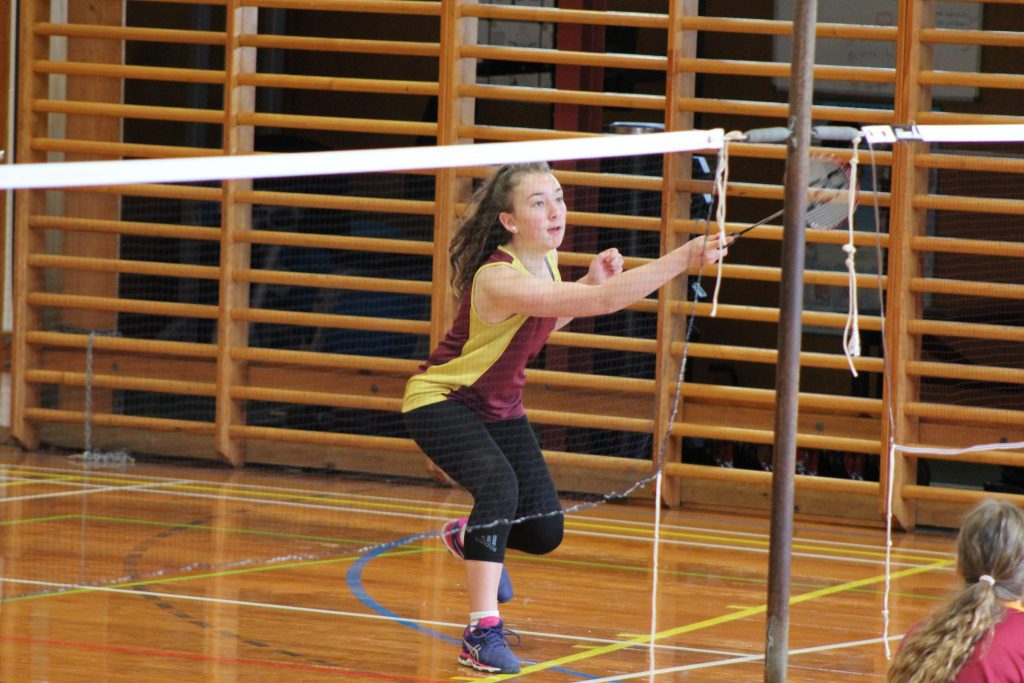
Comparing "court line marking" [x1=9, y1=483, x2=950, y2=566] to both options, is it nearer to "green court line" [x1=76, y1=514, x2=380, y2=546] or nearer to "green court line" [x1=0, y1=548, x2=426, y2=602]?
"green court line" [x1=76, y1=514, x2=380, y2=546]

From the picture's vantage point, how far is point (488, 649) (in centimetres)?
380

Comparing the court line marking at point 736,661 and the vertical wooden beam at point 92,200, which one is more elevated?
the vertical wooden beam at point 92,200

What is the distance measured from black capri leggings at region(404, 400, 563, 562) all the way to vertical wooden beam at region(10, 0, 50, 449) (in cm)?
475

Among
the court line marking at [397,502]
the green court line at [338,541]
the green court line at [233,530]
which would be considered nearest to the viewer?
the green court line at [338,541]

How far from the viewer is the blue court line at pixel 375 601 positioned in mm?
4172

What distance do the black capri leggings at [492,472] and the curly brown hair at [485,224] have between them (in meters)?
0.40

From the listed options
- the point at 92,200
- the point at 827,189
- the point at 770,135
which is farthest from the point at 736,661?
the point at 92,200

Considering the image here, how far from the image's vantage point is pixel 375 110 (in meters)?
10.5

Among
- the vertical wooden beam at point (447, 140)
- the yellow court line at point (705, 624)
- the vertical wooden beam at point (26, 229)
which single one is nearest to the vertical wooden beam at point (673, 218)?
the vertical wooden beam at point (447, 140)

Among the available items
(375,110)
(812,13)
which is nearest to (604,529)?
(812,13)

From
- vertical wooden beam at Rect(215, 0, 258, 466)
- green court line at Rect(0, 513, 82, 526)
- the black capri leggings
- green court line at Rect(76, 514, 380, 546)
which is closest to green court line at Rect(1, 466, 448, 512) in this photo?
vertical wooden beam at Rect(215, 0, 258, 466)

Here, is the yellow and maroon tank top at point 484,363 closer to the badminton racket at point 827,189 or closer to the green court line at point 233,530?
the badminton racket at point 827,189

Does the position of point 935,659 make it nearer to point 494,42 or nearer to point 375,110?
point 494,42

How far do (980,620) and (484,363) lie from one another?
180cm
